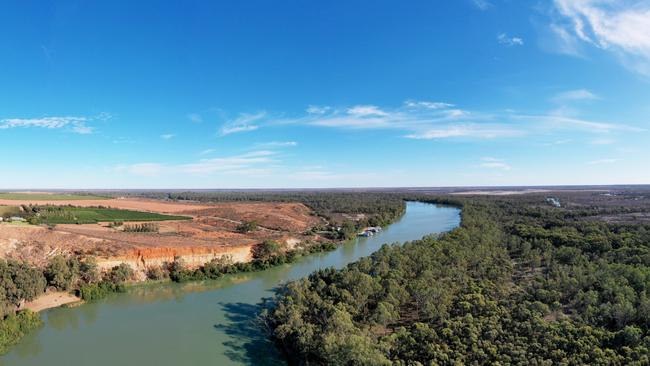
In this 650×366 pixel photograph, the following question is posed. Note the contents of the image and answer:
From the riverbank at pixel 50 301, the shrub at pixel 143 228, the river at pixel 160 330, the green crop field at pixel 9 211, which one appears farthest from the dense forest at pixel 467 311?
the green crop field at pixel 9 211

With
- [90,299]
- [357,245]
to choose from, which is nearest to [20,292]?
[90,299]

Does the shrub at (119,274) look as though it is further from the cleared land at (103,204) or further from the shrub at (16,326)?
the cleared land at (103,204)

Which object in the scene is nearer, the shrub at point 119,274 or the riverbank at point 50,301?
the riverbank at point 50,301

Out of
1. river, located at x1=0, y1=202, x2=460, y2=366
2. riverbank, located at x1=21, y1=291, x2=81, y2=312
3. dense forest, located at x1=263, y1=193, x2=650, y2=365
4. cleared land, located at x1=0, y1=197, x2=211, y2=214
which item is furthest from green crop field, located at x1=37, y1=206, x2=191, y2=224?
dense forest, located at x1=263, y1=193, x2=650, y2=365

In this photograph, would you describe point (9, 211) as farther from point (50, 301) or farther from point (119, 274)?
point (50, 301)

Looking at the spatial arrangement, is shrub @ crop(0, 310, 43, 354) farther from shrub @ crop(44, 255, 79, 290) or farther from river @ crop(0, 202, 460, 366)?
shrub @ crop(44, 255, 79, 290)

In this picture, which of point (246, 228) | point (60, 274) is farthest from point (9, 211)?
point (60, 274)
